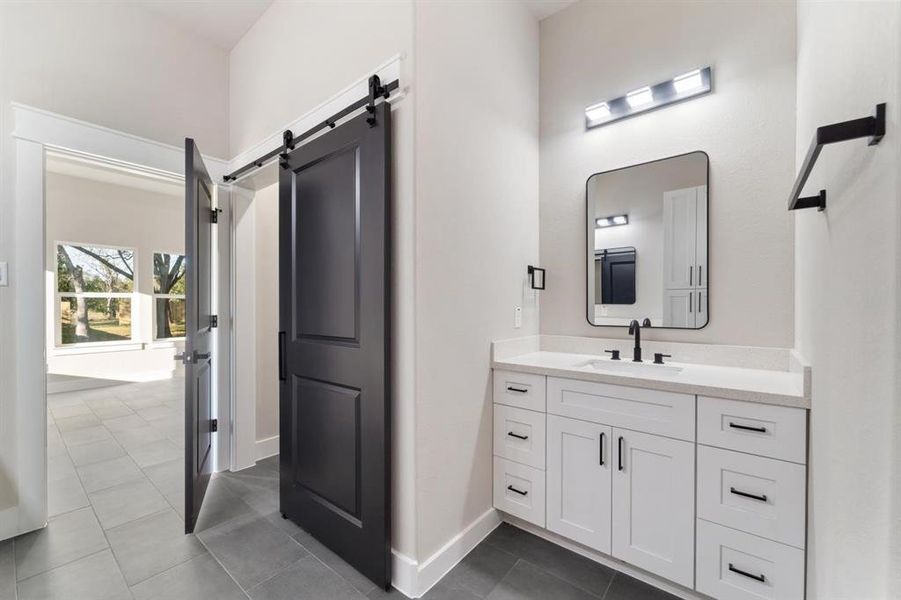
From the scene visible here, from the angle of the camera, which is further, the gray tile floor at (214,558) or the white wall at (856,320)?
the gray tile floor at (214,558)

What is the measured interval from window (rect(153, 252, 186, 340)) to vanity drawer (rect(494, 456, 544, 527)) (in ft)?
22.8

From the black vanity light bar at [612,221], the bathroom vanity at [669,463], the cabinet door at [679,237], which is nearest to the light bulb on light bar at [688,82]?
the cabinet door at [679,237]

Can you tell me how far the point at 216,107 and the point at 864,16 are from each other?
3.46 metres

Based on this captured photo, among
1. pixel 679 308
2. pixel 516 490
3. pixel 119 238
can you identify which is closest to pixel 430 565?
pixel 516 490

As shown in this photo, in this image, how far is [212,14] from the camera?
255 centimetres

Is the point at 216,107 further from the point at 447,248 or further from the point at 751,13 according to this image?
the point at 751,13

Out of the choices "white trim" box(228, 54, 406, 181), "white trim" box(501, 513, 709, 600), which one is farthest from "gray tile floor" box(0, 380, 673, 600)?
"white trim" box(228, 54, 406, 181)

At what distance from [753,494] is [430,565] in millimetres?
1329

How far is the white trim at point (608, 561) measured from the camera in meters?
1.61

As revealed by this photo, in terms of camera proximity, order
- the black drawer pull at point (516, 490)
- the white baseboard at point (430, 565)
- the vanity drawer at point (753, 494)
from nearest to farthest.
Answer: the vanity drawer at point (753, 494), the white baseboard at point (430, 565), the black drawer pull at point (516, 490)

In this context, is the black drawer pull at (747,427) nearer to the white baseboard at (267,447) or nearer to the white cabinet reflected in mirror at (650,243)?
the white cabinet reflected in mirror at (650,243)

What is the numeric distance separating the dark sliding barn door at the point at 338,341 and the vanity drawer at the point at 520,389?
2.36 feet

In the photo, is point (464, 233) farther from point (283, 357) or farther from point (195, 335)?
point (195, 335)

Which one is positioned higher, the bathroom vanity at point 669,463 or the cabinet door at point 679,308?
the cabinet door at point 679,308
